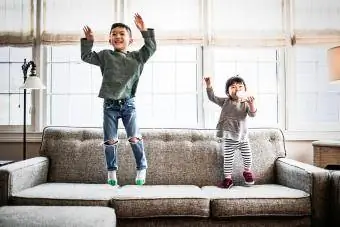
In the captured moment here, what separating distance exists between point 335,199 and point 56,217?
182 centimetres

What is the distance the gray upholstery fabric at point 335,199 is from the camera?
2.50m

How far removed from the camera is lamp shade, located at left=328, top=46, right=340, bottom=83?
3.12 metres

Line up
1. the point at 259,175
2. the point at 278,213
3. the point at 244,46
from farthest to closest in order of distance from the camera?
the point at 244,46 → the point at 259,175 → the point at 278,213

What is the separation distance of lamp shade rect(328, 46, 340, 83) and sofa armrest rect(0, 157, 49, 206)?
8.35ft

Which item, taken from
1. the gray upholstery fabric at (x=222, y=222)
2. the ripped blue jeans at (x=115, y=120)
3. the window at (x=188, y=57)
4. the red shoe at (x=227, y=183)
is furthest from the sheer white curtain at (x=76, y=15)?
the gray upholstery fabric at (x=222, y=222)

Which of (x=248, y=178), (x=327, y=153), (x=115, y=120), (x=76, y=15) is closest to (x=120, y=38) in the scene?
(x=115, y=120)

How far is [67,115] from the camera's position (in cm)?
381

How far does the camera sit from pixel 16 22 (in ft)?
12.3

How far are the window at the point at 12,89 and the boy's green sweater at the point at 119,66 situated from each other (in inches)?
73.6

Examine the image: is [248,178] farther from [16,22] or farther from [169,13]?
[16,22]

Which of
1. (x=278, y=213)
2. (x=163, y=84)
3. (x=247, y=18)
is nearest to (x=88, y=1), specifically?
(x=163, y=84)

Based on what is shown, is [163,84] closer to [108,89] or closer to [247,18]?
[247,18]

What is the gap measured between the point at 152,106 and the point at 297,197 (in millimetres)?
1772

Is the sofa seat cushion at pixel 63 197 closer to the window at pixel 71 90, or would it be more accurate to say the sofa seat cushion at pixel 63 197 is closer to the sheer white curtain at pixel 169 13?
the window at pixel 71 90
